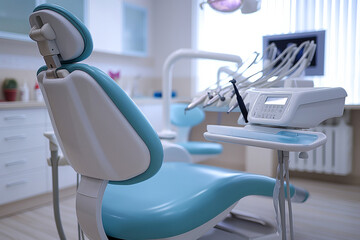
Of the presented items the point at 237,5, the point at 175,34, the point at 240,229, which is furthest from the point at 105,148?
the point at 175,34

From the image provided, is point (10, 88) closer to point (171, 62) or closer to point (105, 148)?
point (171, 62)

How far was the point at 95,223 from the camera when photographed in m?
1.04

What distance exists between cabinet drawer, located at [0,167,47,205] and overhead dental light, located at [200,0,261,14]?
176cm

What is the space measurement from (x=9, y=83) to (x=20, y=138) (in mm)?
636

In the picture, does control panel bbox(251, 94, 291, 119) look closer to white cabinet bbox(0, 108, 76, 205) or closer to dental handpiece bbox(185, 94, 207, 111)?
dental handpiece bbox(185, 94, 207, 111)

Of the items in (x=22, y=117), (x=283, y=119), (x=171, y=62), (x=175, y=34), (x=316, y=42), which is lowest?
(x=22, y=117)

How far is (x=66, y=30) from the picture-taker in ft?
3.09

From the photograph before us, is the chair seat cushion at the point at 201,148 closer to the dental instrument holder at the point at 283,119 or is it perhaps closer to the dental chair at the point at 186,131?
the dental chair at the point at 186,131

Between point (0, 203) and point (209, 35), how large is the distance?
2.75 m

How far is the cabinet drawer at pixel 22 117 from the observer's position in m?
2.32

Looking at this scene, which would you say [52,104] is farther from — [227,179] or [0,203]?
[0,203]

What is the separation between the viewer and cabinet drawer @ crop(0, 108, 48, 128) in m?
2.32

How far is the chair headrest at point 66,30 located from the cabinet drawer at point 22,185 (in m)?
1.70

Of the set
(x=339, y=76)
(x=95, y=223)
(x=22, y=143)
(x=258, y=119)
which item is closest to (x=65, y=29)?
(x=95, y=223)
